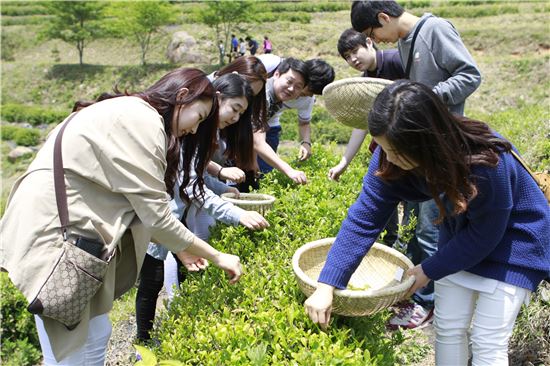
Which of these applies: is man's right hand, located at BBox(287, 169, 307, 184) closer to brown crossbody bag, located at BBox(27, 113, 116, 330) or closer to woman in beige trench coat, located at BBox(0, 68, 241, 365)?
woman in beige trench coat, located at BBox(0, 68, 241, 365)

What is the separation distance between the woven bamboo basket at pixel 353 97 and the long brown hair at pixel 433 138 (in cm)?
96

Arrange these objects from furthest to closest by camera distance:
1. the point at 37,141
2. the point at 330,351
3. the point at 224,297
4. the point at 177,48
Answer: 1. the point at 177,48
2. the point at 37,141
3. the point at 224,297
4. the point at 330,351

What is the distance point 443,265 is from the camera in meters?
2.00

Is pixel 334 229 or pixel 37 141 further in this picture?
pixel 37 141

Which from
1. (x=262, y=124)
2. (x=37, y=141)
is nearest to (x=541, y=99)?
(x=262, y=124)

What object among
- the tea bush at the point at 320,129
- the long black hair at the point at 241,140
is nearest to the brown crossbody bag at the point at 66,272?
the long black hair at the point at 241,140

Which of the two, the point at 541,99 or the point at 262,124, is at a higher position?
the point at 262,124

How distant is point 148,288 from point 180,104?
1360 mm

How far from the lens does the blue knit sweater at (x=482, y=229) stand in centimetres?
187

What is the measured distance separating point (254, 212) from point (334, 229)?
0.42m

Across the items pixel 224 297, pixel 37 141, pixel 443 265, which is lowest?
pixel 37 141

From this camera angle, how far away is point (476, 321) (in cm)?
208

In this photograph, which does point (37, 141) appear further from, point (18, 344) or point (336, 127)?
point (18, 344)

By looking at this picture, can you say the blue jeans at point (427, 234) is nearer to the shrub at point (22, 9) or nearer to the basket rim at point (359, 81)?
the basket rim at point (359, 81)
